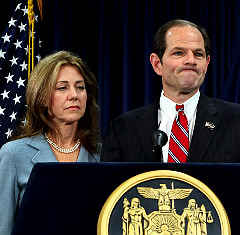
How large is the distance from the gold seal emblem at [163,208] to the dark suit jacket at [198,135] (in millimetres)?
569

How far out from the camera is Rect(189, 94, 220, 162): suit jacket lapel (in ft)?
4.62

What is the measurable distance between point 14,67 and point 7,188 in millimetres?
1594

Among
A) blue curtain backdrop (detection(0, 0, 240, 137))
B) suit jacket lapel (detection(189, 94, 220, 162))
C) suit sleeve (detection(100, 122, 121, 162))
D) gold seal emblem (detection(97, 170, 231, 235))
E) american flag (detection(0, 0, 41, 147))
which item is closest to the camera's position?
gold seal emblem (detection(97, 170, 231, 235))

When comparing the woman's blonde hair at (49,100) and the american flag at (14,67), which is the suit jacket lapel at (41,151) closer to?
the woman's blonde hair at (49,100)

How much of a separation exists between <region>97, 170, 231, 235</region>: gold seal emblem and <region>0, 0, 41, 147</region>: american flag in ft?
7.21

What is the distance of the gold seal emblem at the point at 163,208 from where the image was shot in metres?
0.81

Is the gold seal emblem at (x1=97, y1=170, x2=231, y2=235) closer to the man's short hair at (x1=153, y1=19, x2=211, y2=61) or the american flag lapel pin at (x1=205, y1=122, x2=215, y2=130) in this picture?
the american flag lapel pin at (x1=205, y1=122, x2=215, y2=130)

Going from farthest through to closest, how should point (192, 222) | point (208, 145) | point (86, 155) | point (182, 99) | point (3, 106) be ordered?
point (3, 106)
point (86, 155)
point (182, 99)
point (208, 145)
point (192, 222)

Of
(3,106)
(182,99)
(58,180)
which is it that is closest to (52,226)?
(58,180)

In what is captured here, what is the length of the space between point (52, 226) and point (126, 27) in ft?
8.31

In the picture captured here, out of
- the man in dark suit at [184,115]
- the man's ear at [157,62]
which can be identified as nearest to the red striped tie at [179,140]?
the man in dark suit at [184,115]

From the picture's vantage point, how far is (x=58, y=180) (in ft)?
2.83

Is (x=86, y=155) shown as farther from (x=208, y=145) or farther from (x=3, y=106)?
(x=3, y=106)

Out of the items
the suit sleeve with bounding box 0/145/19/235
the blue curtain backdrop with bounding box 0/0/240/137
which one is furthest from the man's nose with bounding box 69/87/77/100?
the blue curtain backdrop with bounding box 0/0/240/137
